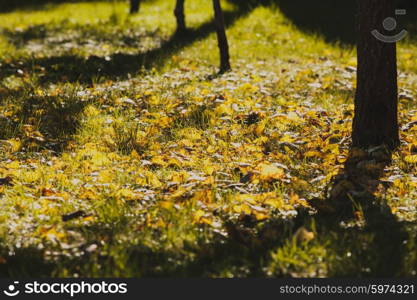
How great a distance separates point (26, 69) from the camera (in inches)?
300

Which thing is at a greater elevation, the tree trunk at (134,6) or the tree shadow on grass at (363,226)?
the tree trunk at (134,6)

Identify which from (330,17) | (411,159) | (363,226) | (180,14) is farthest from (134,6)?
(363,226)

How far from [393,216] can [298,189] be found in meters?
0.66

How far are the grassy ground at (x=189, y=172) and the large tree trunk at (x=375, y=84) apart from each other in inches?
8.8

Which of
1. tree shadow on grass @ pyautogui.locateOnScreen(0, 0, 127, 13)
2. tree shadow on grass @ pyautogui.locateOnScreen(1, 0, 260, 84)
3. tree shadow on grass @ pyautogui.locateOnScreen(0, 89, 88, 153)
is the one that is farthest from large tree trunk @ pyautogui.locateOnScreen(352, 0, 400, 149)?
tree shadow on grass @ pyautogui.locateOnScreen(0, 0, 127, 13)

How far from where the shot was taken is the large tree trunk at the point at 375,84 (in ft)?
13.7

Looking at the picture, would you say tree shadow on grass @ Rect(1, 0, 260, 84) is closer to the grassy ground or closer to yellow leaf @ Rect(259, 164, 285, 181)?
the grassy ground

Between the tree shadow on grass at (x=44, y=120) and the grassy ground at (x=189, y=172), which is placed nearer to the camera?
the grassy ground at (x=189, y=172)

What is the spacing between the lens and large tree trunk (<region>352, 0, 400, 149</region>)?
417 cm

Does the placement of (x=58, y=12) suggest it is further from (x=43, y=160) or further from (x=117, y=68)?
(x=43, y=160)

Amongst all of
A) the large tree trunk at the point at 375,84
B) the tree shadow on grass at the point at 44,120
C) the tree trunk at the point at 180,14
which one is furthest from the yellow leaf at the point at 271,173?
the tree trunk at the point at 180,14

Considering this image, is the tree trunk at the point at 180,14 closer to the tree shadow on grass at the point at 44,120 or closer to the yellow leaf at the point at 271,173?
the tree shadow on grass at the point at 44,120
